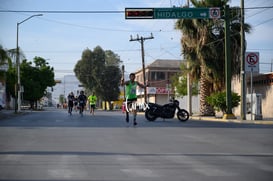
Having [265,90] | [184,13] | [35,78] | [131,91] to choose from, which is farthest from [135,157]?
[35,78]

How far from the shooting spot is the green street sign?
25.2 m

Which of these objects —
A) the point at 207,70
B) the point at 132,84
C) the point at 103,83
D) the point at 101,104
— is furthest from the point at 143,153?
the point at 101,104

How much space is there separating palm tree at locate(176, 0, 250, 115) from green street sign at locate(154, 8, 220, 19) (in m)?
4.68

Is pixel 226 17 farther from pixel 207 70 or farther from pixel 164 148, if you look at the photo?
pixel 164 148

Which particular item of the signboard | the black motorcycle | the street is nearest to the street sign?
the signboard

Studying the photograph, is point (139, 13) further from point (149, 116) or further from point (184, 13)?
point (149, 116)

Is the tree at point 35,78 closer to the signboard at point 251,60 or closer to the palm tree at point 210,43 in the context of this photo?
the palm tree at point 210,43

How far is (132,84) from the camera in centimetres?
1853

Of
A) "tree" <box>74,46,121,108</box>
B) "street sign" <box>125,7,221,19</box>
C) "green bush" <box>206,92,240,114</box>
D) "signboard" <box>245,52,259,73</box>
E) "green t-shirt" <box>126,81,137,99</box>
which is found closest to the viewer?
"green t-shirt" <box>126,81,137,99</box>

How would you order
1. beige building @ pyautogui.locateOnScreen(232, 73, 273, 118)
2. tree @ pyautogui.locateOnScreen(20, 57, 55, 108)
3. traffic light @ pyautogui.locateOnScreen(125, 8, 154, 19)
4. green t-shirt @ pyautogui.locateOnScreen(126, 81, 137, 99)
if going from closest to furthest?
green t-shirt @ pyautogui.locateOnScreen(126, 81, 137, 99) < traffic light @ pyautogui.locateOnScreen(125, 8, 154, 19) < beige building @ pyautogui.locateOnScreen(232, 73, 273, 118) < tree @ pyautogui.locateOnScreen(20, 57, 55, 108)

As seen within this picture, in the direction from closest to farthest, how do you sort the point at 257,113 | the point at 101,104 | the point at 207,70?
the point at 257,113 → the point at 207,70 → the point at 101,104

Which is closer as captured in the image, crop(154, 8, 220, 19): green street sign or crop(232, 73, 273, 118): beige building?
crop(154, 8, 220, 19): green street sign

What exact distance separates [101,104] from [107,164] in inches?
3826

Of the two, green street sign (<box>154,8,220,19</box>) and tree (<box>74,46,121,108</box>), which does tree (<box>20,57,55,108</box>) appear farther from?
green street sign (<box>154,8,220,19</box>)
